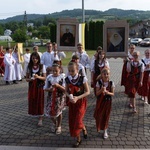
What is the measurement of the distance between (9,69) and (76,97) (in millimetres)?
8726

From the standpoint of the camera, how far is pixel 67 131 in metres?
6.64

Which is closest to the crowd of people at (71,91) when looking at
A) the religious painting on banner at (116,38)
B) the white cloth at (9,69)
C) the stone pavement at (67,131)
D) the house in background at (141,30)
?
the stone pavement at (67,131)

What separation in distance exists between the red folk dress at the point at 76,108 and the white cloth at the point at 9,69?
Answer: 8228 mm

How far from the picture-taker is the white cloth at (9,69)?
1358 centimetres

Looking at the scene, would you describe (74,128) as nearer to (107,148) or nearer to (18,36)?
(107,148)

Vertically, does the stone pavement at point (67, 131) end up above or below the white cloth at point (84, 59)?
below

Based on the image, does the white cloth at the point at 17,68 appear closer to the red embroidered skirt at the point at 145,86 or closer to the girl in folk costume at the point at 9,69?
the girl in folk costume at the point at 9,69

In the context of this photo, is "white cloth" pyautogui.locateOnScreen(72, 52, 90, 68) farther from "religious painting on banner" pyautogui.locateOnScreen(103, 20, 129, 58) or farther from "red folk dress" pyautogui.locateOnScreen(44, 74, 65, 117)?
"red folk dress" pyautogui.locateOnScreen(44, 74, 65, 117)

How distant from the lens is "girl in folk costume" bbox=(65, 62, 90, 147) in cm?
563

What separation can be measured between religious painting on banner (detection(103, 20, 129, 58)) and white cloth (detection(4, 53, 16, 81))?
5.48m

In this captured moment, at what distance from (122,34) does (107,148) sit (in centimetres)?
525

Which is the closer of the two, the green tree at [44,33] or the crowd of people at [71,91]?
the crowd of people at [71,91]

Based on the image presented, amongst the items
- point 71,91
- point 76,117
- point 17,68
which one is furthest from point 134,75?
Answer: point 17,68

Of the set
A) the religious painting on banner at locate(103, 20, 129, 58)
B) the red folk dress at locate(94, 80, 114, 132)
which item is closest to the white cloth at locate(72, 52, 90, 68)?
the religious painting on banner at locate(103, 20, 129, 58)
